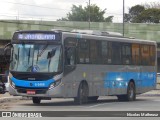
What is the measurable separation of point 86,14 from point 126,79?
6940 centimetres

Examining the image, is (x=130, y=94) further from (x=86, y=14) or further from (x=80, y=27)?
(x=86, y=14)

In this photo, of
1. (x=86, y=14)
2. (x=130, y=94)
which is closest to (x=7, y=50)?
(x=130, y=94)

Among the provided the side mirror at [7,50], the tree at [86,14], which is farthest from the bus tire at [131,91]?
the tree at [86,14]

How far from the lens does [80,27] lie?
217 feet

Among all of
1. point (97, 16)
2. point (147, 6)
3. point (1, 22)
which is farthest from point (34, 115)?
point (147, 6)

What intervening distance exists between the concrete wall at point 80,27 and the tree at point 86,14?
29565 millimetres

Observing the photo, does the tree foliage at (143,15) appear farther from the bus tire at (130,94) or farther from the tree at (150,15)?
the bus tire at (130,94)

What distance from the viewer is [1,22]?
6209cm

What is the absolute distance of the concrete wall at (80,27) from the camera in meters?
62.9

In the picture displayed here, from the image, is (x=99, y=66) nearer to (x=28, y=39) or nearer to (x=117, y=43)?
(x=117, y=43)

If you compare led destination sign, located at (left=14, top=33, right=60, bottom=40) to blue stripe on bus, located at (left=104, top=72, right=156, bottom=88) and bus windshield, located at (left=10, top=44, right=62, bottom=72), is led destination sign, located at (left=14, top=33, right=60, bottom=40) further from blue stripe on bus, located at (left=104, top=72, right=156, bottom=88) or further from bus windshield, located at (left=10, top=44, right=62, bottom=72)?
blue stripe on bus, located at (left=104, top=72, right=156, bottom=88)

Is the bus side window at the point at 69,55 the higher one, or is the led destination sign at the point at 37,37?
the led destination sign at the point at 37,37

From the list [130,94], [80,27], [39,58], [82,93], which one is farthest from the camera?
[80,27]

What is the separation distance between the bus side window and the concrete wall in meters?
37.8
